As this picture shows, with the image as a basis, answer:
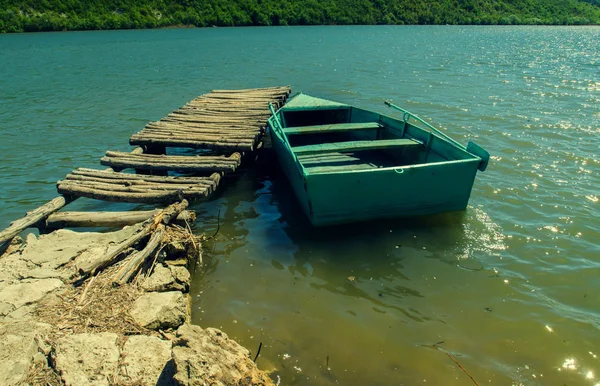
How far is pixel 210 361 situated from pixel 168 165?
581 cm

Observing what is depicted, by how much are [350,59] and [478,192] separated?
2603cm

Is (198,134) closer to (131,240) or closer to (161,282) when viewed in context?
(131,240)

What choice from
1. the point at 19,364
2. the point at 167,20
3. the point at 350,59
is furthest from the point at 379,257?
the point at 167,20

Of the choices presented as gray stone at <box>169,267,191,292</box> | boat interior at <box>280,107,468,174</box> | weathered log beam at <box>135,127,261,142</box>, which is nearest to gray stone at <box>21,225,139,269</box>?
gray stone at <box>169,267,191,292</box>

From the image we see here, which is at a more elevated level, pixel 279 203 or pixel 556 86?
pixel 556 86

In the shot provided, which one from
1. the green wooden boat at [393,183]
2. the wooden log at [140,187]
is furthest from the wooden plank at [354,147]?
the wooden log at [140,187]

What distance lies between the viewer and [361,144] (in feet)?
28.0

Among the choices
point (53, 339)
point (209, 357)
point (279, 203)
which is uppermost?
point (209, 357)

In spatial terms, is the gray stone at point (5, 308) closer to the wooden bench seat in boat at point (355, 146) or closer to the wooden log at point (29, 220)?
the wooden log at point (29, 220)

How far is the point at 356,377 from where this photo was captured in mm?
4484

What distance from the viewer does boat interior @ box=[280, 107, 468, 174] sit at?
8.34 meters

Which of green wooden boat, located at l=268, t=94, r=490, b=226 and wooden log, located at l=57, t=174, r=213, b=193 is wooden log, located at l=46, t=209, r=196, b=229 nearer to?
wooden log, located at l=57, t=174, r=213, b=193

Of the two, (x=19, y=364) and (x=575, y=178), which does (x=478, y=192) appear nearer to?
(x=575, y=178)

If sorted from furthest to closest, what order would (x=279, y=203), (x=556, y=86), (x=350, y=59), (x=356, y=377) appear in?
(x=350, y=59) < (x=556, y=86) < (x=279, y=203) < (x=356, y=377)
